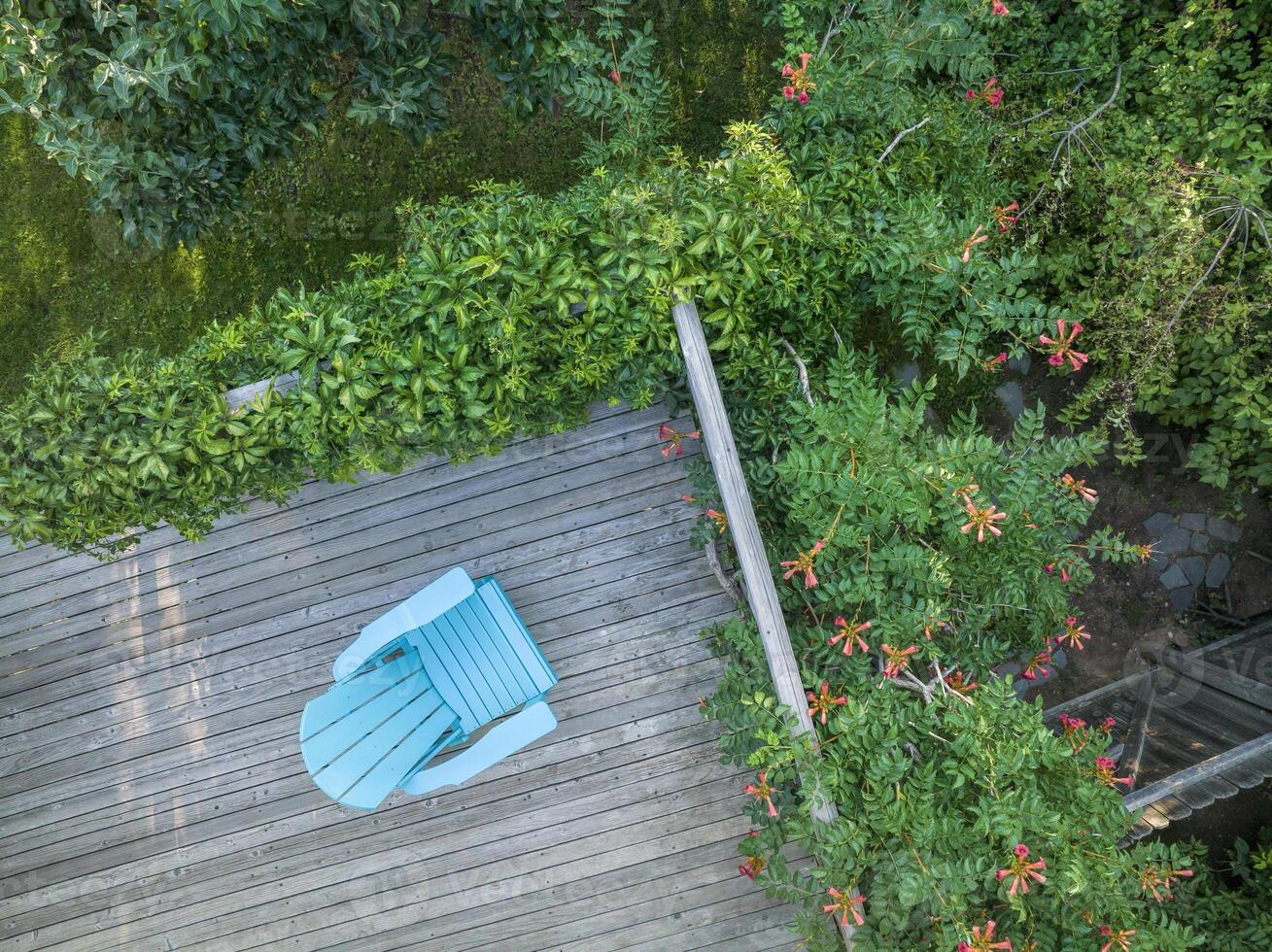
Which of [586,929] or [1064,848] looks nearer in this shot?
[1064,848]

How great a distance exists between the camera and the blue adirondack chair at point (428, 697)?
3.08 m

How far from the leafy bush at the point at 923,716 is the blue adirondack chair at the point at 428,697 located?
98 cm

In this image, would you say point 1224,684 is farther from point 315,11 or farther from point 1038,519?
point 315,11

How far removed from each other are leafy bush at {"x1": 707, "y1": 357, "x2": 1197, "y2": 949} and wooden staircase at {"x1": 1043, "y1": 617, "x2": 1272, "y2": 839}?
869mm

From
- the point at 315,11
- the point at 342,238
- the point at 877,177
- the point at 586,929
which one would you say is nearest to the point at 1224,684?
the point at 877,177

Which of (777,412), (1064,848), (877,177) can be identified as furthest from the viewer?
(777,412)

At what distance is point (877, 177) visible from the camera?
281 centimetres

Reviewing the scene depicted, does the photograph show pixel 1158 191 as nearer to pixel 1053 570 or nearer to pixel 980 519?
pixel 1053 570

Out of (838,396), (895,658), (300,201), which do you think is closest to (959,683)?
(895,658)

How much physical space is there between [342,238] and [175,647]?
8.10ft

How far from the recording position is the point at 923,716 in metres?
2.54

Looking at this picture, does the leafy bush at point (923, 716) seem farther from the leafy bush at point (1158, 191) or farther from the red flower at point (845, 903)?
the leafy bush at point (1158, 191)

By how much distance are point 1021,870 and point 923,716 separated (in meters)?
0.51

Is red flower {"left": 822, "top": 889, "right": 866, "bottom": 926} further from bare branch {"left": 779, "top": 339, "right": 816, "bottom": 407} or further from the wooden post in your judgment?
bare branch {"left": 779, "top": 339, "right": 816, "bottom": 407}
